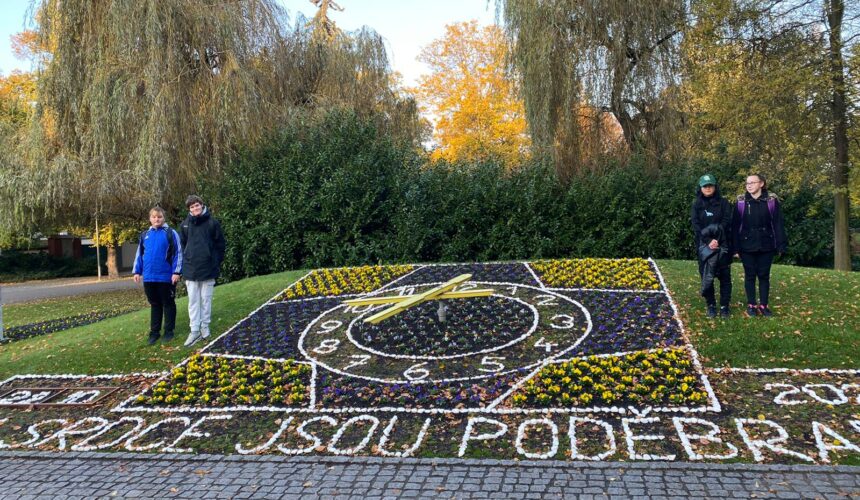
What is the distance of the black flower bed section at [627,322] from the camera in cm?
701

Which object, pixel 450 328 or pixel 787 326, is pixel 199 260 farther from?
pixel 787 326

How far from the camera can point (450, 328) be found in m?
7.96

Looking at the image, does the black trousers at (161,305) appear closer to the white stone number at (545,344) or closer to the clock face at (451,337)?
the clock face at (451,337)

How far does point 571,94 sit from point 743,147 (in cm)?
462

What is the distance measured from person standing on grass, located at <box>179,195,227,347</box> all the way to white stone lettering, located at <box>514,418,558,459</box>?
15.8ft

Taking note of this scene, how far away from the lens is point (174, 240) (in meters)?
8.34

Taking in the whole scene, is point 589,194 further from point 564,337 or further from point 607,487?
point 607,487

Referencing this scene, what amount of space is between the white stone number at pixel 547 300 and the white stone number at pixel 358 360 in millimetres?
2802

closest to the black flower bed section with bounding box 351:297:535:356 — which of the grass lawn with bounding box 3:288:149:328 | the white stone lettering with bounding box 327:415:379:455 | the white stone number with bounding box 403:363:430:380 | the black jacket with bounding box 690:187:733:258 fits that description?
the white stone number with bounding box 403:363:430:380

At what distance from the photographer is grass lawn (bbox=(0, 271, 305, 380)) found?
7797mm

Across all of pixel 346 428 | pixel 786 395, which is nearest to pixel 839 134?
pixel 786 395

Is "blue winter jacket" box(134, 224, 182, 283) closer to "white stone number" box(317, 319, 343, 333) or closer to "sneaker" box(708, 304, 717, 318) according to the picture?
"white stone number" box(317, 319, 343, 333)

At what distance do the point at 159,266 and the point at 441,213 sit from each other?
22.6ft

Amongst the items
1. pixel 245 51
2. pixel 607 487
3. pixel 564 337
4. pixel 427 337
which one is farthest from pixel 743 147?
pixel 245 51
